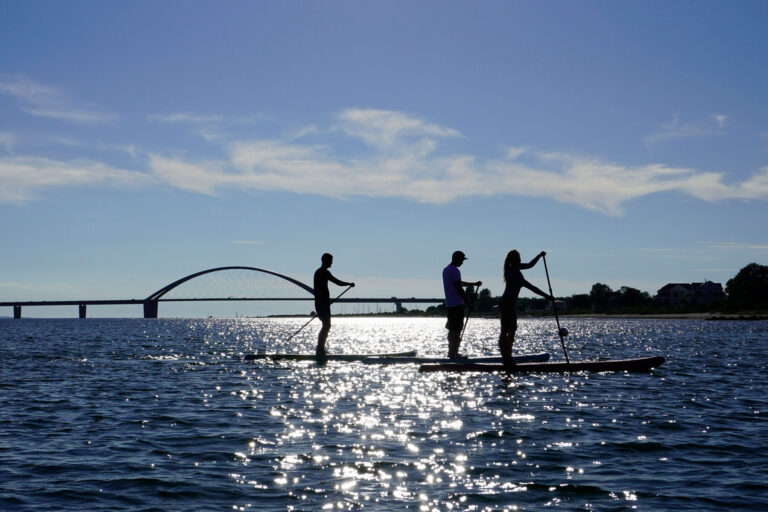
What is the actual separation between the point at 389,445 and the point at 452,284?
9.80m

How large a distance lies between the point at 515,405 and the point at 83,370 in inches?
564

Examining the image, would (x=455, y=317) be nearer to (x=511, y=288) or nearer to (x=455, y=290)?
(x=455, y=290)

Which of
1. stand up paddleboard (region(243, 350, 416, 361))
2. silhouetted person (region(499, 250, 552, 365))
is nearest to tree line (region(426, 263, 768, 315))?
stand up paddleboard (region(243, 350, 416, 361))

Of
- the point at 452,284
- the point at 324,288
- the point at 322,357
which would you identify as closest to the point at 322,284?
the point at 324,288

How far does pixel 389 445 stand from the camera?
9.03 m

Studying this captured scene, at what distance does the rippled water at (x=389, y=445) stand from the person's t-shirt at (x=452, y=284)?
8.15 ft

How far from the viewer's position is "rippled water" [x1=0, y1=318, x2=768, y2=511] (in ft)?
22.0

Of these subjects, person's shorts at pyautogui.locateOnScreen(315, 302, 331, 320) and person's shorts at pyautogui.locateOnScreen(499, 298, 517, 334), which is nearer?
person's shorts at pyautogui.locateOnScreen(499, 298, 517, 334)

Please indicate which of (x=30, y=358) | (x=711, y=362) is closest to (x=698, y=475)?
(x=711, y=362)

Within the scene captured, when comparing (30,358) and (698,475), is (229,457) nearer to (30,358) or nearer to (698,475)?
(698,475)

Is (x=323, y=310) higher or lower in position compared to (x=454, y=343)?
higher

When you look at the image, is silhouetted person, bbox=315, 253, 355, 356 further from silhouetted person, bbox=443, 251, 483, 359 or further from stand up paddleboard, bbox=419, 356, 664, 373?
stand up paddleboard, bbox=419, 356, 664, 373

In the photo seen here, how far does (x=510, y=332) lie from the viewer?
56.6ft

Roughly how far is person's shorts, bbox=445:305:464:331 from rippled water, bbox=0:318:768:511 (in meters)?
2.34
